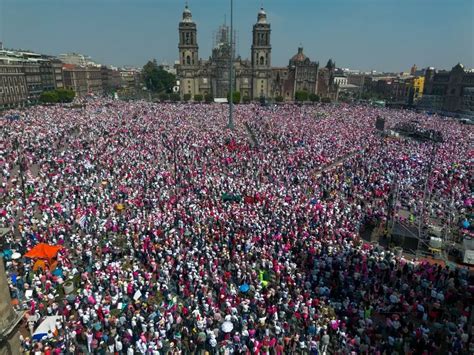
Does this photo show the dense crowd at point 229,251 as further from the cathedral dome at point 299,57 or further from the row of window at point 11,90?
the cathedral dome at point 299,57

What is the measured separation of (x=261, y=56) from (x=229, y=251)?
253 feet

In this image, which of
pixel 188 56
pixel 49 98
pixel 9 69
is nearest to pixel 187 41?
Result: pixel 188 56

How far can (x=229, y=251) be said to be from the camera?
14.2 meters

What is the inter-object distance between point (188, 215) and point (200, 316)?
7.58 m

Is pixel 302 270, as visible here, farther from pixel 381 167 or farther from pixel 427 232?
pixel 381 167

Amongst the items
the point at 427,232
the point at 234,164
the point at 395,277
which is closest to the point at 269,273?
the point at 395,277

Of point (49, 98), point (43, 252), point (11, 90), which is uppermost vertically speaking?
point (11, 90)

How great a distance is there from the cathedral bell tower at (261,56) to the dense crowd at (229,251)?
192 feet

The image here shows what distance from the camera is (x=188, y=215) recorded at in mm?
17391

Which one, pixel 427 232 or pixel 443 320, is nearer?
pixel 443 320

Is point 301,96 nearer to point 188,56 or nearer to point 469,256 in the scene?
point 188,56

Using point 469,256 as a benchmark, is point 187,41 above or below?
above

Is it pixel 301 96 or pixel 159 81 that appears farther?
pixel 159 81

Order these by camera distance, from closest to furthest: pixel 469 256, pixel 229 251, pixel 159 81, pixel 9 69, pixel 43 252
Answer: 1. pixel 43 252
2. pixel 229 251
3. pixel 469 256
4. pixel 9 69
5. pixel 159 81
